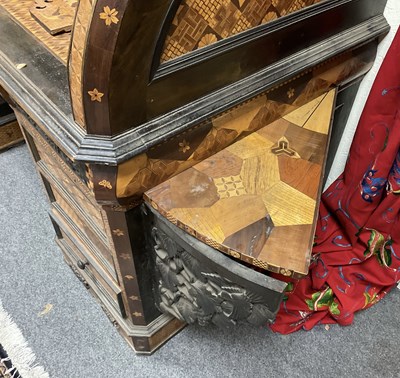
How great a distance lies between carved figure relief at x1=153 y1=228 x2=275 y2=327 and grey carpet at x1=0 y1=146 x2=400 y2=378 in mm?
361

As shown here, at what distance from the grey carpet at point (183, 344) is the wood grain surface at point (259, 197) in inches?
26.7

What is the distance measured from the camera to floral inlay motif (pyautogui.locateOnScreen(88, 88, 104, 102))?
54 cm

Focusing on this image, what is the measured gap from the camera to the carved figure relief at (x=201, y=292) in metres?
0.71

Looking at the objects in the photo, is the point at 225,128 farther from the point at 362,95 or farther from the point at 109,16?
the point at 362,95

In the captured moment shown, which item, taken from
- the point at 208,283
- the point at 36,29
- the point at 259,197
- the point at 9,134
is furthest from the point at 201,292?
the point at 9,134

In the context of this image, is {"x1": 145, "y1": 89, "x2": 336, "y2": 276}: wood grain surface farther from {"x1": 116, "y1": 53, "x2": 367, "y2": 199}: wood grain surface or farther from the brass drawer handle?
the brass drawer handle

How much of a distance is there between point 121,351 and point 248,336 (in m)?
0.39

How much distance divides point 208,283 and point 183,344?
559 millimetres

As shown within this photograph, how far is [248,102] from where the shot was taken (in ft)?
2.42

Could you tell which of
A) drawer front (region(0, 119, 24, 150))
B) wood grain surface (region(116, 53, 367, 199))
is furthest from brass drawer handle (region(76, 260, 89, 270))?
drawer front (region(0, 119, 24, 150))

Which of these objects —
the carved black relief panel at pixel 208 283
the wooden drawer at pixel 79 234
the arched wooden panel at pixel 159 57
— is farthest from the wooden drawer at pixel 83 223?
the arched wooden panel at pixel 159 57

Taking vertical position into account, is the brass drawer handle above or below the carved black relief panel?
below

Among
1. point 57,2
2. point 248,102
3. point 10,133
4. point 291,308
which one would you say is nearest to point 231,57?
point 248,102

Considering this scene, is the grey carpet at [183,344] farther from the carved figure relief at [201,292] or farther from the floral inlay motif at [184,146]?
the floral inlay motif at [184,146]
